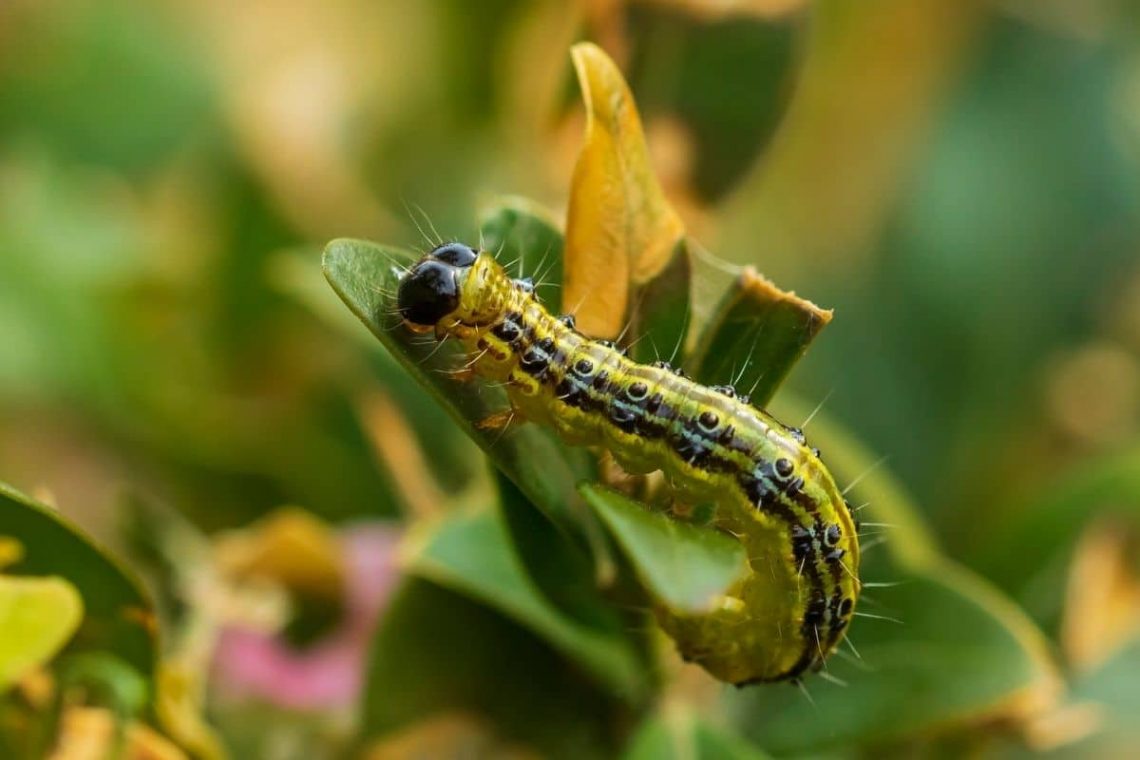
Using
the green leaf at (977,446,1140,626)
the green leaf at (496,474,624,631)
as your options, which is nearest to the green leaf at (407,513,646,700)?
the green leaf at (496,474,624,631)

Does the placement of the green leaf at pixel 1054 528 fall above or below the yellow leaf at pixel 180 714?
above

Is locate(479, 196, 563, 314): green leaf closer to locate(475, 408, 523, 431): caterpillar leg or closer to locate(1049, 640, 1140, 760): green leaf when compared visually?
locate(475, 408, 523, 431): caterpillar leg

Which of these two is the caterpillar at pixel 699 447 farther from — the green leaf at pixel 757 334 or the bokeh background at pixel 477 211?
the bokeh background at pixel 477 211

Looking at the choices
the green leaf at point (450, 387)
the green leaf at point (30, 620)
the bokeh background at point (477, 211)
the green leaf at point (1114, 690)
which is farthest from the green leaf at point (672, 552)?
the green leaf at point (1114, 690)

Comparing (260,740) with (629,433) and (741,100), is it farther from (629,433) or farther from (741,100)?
(741,100)

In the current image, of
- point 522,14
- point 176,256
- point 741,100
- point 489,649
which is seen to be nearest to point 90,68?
point 176,256

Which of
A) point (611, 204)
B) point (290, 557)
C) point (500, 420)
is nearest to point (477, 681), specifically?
point (290, 557)
